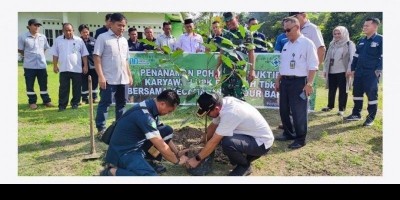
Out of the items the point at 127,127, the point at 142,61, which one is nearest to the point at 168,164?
the point at 127,127

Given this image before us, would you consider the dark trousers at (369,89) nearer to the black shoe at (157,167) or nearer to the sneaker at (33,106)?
the black shoe at (157,167)

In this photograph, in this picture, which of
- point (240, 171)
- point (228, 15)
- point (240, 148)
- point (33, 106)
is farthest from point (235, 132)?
A: point (33, 106)

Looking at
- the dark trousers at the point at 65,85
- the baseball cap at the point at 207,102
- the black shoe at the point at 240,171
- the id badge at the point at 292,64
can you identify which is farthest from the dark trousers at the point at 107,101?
the id badge at the point at 292,64

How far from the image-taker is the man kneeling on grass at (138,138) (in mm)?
3141

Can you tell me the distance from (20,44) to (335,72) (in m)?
5.52

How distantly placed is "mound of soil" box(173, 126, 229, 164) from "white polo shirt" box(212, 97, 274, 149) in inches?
20.4

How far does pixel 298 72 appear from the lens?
4234 millimetres

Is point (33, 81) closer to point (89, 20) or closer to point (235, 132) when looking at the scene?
point (89, 20)

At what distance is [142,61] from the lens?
20.5 ft

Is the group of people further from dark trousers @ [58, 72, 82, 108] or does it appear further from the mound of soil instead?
the mound of soil

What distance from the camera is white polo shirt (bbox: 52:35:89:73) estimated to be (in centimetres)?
624

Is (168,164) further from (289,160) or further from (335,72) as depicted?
(335,72)

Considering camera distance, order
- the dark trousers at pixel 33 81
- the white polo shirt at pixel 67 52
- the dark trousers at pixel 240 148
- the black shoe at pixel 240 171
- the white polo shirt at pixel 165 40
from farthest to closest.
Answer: the white polo shirt at pixel 165 40, the dark trousers at pixel 33 81, the white polo shirt at pixel 67 52, the black shoe at pixel 240 171, the dark trousers at pixel 240 148

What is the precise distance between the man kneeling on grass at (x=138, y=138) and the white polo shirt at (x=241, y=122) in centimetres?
45
